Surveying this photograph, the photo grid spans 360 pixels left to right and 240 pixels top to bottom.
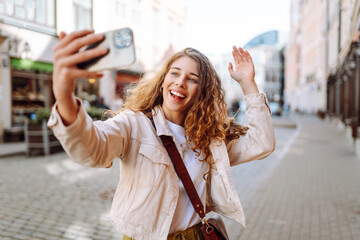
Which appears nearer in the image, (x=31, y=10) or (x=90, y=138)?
(x=90, y=138)

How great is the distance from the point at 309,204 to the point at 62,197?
4236mm

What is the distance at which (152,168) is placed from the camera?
1.61 m

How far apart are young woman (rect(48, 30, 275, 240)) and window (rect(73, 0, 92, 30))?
1.59ft

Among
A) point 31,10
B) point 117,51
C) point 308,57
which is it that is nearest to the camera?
point 117,51

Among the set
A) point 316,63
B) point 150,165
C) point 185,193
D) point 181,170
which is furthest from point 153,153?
point 316,63

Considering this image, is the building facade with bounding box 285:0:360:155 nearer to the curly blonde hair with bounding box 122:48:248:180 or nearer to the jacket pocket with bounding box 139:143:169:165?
the curly blonde hair with bounding box 122:48:248:180

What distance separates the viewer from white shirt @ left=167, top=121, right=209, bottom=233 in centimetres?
176

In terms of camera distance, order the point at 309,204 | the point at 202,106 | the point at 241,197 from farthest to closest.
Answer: the point at 241,197, the point at 309,204, the point at 202,106

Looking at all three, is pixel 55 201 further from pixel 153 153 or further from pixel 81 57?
pixel 81 57

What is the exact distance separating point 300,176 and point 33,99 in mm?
11335

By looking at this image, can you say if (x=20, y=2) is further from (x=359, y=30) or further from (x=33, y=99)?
(x=33, y=99)

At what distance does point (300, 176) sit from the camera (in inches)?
309

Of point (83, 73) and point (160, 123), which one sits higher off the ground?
point (83, 73)

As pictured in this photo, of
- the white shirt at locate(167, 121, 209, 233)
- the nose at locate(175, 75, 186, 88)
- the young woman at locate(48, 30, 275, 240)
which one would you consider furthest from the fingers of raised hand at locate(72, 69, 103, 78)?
the white shirt at locate(167, 121, 209, 233)
